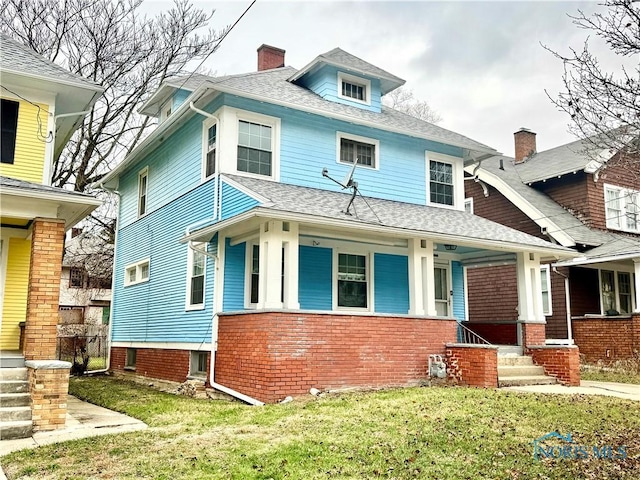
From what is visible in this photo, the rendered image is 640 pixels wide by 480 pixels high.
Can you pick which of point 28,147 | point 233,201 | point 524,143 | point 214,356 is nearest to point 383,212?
point 233,201

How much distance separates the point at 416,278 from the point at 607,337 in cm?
770

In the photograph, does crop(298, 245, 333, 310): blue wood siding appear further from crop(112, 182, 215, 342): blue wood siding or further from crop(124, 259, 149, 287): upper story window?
crop(124, 259, 149, 287): upper story window

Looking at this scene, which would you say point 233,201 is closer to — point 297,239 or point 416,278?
Result: point 297,239

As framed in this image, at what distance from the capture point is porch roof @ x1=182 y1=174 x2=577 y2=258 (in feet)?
32.2

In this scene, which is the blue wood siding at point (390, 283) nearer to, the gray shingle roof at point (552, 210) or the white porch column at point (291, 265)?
the white porch column at point (291, 265)

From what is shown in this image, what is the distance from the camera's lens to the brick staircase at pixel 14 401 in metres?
7.03

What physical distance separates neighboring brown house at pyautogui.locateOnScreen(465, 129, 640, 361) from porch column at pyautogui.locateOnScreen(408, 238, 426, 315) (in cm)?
400

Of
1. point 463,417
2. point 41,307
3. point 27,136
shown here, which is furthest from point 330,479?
point 27,136

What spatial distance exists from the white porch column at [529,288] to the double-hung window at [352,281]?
3370mm

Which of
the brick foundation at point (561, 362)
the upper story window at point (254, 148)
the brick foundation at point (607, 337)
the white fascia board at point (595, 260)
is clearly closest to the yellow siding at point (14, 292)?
the upper story window at point (254, 148)

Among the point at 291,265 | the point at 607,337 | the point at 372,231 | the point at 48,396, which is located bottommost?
the point at 48,396

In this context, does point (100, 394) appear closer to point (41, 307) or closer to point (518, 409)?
point (41, 307)

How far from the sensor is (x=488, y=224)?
1424cm

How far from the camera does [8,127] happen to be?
10359 millimetres
